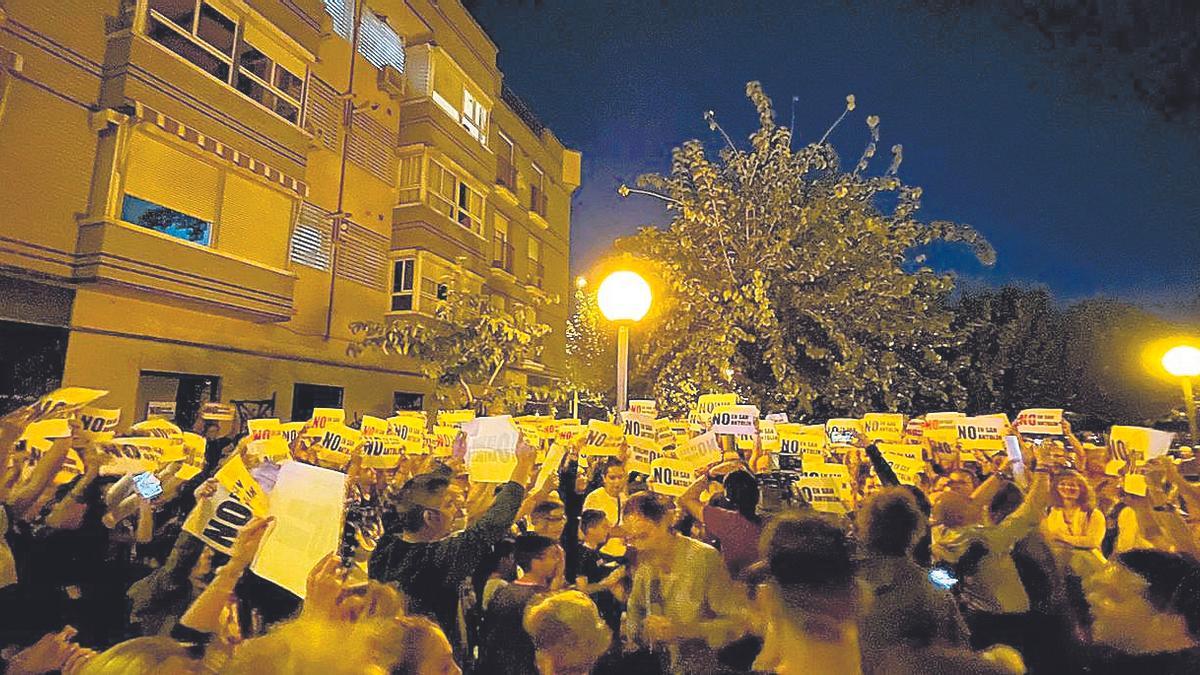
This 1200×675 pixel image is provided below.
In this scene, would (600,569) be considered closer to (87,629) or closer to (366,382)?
(87,629)

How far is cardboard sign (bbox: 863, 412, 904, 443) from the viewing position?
6.96m

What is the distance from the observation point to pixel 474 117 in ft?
83.6

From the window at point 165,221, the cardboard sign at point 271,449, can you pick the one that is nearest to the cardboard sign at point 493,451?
the cardboard sign at point 271,449

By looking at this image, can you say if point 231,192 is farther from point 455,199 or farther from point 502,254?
point 502,254

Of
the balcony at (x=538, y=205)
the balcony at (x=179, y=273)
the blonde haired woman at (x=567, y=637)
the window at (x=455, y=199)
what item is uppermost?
the balcony at (x=538, y=205)

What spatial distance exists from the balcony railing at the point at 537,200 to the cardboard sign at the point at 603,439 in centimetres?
2497

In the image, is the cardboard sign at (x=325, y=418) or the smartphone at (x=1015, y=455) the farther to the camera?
the cardboard sign at (x=325, y=418)

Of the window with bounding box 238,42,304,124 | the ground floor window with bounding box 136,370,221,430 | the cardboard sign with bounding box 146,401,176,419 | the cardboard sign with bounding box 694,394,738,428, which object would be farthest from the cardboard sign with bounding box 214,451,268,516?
the window with bounding box 238,42,304,124

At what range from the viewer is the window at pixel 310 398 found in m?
17.9

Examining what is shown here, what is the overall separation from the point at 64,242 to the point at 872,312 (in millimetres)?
14119

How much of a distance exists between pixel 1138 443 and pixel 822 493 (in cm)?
274

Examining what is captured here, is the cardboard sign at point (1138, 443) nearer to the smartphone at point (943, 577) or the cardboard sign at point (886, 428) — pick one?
the cardboard sign at point (886, 428)

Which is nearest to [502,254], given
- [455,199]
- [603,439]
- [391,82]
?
[455,199]

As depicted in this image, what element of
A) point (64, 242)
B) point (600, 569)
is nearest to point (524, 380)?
point (64, 242)
